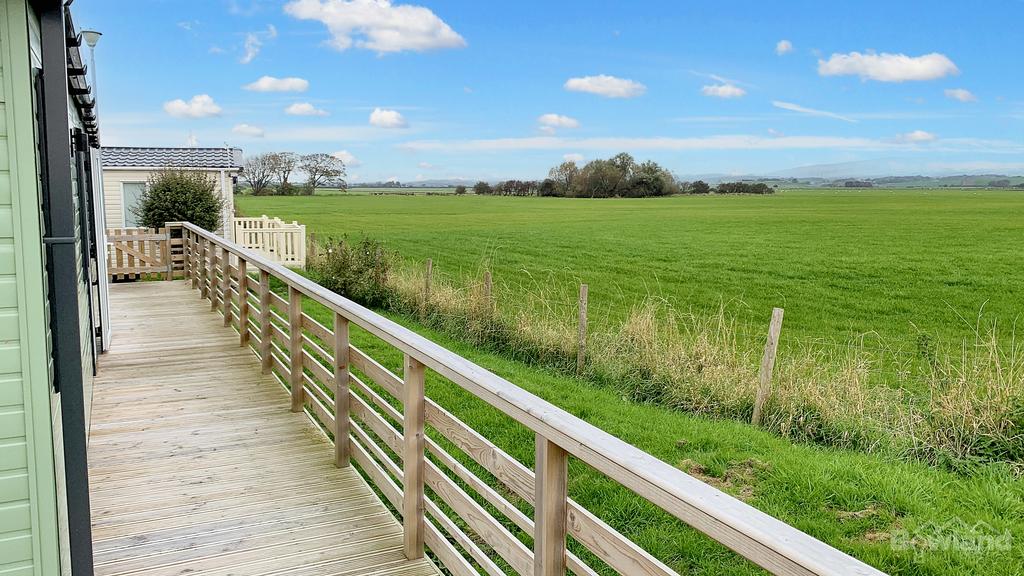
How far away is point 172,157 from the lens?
1992 centimetres

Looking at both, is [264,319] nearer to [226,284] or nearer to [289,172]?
[226,284]

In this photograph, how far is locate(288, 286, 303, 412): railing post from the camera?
5256mm

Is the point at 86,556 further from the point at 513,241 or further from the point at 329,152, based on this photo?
the point at 329,152

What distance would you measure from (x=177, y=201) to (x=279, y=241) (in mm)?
2778

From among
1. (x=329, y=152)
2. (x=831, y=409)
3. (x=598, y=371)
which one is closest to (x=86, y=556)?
(x=831, y=409)

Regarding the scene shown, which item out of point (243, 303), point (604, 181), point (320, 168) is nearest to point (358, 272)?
point (243, 303)

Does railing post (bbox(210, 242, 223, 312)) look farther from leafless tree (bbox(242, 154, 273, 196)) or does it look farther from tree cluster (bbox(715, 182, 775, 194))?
tree cluster (bbox(715, 182, 775, 194))

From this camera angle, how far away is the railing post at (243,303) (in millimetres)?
7168

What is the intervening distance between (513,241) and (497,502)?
2765cm

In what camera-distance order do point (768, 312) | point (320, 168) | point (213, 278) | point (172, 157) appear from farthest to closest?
point (320, 168)
point (172, 157)
point (768, 312)
point (213, 278)

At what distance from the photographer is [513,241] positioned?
99.2 ft

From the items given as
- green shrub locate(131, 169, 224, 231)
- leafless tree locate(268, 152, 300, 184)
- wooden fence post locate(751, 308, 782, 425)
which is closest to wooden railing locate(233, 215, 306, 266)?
green shrub locate(131, 169, 224, 231)

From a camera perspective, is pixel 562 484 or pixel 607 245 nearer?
pixel 562 484

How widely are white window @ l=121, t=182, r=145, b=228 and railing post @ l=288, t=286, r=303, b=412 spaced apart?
1529cm
